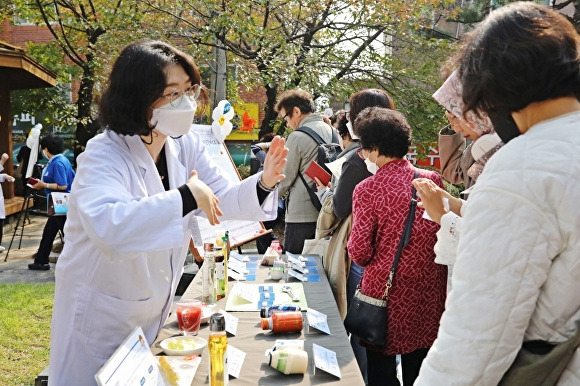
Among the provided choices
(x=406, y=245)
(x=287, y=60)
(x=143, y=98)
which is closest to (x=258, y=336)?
(x=406, y=245)

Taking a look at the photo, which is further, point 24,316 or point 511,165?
point 24,316

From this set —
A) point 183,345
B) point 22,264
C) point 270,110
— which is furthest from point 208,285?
point 270,110

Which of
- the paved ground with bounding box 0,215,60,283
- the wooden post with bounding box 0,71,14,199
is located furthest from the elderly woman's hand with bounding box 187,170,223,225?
the wooden post with bounding box 0,71,14,199

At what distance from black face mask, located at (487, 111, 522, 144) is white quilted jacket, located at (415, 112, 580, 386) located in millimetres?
109

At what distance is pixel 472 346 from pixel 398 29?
956 centimetres

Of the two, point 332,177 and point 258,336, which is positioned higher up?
point 332,177

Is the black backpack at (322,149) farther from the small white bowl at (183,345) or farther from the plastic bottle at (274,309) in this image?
the small white bowl at (183,345)

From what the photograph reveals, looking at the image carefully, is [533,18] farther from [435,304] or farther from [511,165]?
[435,304]

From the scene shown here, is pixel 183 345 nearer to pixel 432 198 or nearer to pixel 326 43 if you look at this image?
pixel 432 198

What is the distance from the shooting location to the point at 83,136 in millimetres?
12273

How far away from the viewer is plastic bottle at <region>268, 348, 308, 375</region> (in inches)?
81.7

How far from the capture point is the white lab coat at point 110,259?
1675mm

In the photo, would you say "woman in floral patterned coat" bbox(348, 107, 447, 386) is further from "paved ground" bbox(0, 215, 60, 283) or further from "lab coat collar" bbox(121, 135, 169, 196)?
"paved ground" bbox(0, 215, 60, 283)

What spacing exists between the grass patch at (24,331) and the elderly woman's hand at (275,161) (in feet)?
10.1
